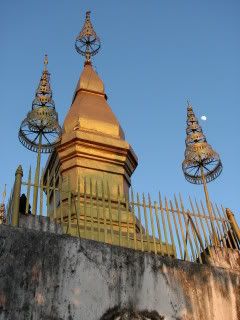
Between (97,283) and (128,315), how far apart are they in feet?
1.82

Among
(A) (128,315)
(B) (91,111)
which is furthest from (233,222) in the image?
(B) (91,111)

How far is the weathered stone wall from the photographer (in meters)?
5.84

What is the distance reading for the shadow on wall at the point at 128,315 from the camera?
605cm

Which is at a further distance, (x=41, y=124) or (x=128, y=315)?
(x=41, y=124)

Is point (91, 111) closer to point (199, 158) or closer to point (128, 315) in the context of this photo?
point (199, 158)

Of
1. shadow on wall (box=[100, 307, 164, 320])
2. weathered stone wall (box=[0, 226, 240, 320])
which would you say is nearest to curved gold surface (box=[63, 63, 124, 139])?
weathered stone wall (box=[0, 226, 240, 320])

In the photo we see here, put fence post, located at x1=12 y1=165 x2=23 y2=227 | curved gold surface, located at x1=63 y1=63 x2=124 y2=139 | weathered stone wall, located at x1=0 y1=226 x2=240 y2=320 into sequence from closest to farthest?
1. weathered stone wall, located at x1=0 y1=226 x2=240 y2=320
2. fence post, located at x1=12 y1=165 x2=23 y2=227
3. curved gold surface, located at x1=63 y1=63 x2=124 y2=139

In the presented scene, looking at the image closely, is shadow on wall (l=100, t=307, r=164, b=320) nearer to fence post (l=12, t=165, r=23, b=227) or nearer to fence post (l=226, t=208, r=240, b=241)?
fence post (l=12, t=165, r=23, b=227)

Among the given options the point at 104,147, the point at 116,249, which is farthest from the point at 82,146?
the point at 116,249

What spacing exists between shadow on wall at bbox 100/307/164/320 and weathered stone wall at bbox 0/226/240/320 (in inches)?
0.5

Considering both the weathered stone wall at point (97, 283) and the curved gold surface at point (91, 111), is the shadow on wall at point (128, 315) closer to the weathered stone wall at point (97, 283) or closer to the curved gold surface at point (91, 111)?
the weathered stone wall at point (97, 283)

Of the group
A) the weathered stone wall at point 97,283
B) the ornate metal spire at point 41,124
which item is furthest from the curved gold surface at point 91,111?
the weathered stone wall at point 97,283

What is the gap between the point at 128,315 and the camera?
6102 millimetres

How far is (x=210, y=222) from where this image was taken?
798cm
